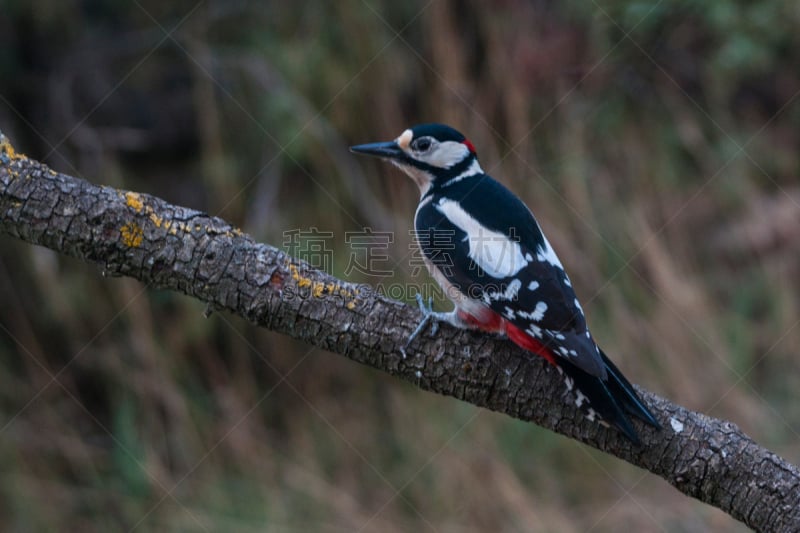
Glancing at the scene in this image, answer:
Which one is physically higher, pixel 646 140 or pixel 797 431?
pixel 646 140

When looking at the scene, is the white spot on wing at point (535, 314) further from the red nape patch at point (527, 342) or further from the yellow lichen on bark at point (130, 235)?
the yellow lichen on bark at point (130, 235)

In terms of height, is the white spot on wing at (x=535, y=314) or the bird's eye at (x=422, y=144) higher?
the bird's eye at (x=422, y=144)

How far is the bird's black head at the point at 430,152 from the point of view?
2.52m

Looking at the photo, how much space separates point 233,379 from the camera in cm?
403

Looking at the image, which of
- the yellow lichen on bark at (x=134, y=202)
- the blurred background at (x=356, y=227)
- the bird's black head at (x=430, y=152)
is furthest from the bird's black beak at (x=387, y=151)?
the blurred background at (x=356, y=227)

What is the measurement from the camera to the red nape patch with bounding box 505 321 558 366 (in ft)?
6.04

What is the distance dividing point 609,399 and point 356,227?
2474 millimetres

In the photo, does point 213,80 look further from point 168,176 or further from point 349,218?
point 349,218

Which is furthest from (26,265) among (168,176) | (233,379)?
(233,379)

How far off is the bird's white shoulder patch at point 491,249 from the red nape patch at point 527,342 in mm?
189

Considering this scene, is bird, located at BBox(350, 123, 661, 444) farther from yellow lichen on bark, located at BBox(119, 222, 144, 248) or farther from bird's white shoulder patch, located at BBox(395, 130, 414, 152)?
yellow lichen on bark, located at BBox(119, 222, 144, 248)

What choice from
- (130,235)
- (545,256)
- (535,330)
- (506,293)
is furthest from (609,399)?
(130,235)

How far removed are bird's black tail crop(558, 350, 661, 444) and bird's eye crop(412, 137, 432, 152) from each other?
3.24ft

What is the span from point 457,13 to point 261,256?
2695 millimetres
